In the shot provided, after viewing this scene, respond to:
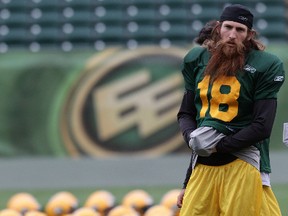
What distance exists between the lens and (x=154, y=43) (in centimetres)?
1288

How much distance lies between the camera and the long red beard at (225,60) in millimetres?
3947

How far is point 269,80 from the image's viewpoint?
3926 mm

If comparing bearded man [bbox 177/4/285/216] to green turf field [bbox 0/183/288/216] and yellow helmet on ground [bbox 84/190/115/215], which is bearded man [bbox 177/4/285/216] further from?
green turf field [bbox 0/183/288/216]

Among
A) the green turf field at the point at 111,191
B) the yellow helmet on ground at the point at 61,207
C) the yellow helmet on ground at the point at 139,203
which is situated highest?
the yellow helmet on ground at the point at 61,207

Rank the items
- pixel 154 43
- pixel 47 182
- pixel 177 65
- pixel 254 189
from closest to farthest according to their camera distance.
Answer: pixel 254 189 → pixel 47 182 → pixel 177 65 → pixel 154 43

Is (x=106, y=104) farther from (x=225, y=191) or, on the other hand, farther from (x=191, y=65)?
(x=225, y=191)

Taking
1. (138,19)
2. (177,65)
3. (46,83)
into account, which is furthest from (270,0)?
(46,83)

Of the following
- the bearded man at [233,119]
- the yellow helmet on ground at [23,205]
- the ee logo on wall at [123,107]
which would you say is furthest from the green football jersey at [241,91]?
the ee logo on wall at [123,107]

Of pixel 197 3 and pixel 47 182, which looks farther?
pixel 197 3

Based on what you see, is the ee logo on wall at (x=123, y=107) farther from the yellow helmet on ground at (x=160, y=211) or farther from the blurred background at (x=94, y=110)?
the yellow helmet on ground at (x=160, y=211)

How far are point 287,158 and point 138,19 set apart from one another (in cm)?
411

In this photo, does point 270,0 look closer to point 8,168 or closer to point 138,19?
point 138,19

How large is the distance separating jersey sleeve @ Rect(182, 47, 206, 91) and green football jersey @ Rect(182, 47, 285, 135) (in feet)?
0.33

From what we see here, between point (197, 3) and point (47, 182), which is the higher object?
point (197, 3)
